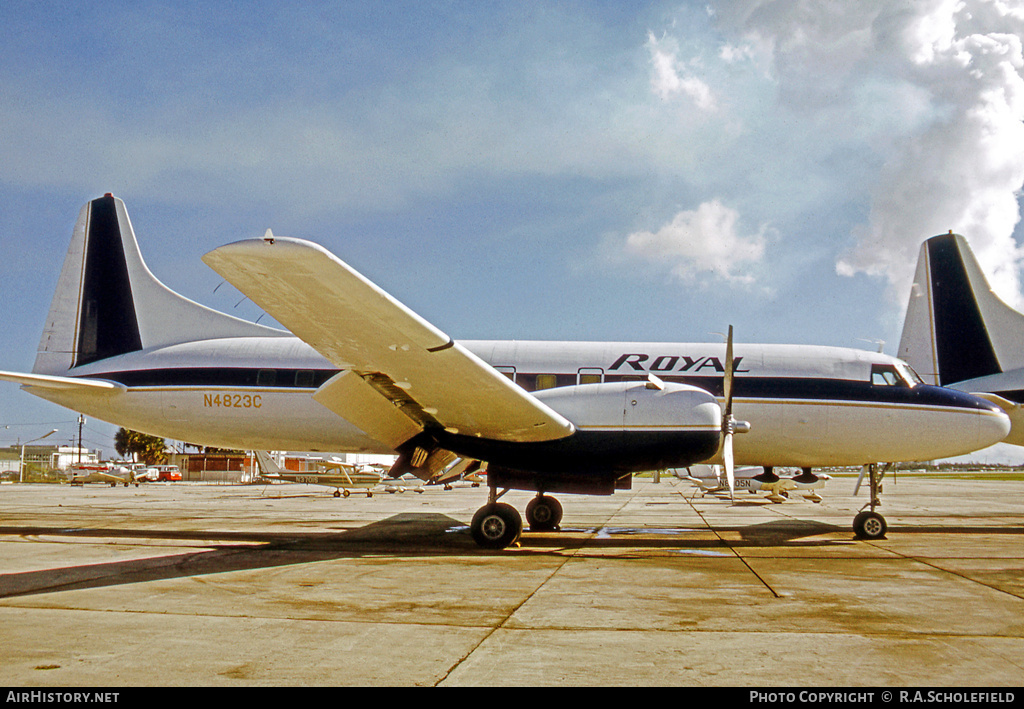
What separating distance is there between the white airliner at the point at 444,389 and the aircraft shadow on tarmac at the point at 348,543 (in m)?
1.04

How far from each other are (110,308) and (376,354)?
29.7ft

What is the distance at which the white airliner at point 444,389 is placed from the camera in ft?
28.4

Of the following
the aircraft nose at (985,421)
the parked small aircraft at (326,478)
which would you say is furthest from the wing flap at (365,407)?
the parked small aircraft at (326,478)

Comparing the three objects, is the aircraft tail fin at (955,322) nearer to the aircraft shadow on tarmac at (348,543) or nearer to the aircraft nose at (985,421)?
the aircraft shadow on tarmac at (348,543)

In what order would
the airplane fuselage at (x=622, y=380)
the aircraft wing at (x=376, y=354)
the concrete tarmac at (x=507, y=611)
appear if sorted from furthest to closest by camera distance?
the airplane fuselage at (x=622, y=380)
the aircraft wing at (x=376, y=354)
the concrete tarmac at (x=507, y=611)

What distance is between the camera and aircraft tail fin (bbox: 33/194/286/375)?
14.4 metres

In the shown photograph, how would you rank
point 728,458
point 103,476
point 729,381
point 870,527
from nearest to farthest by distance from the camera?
point 728,458 → point 729,381 → point 870,527 → point 103,476

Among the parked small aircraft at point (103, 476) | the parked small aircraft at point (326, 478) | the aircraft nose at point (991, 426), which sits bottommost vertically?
the parked small aircraft at point (103, 476)

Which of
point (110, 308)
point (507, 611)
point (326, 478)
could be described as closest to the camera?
point (507, 611)

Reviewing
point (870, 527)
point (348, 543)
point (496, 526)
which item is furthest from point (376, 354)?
point (870, 527)

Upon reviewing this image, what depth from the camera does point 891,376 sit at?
13.1 meters

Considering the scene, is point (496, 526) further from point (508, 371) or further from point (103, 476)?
point (103, 476)

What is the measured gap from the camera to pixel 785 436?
12.8 metres
